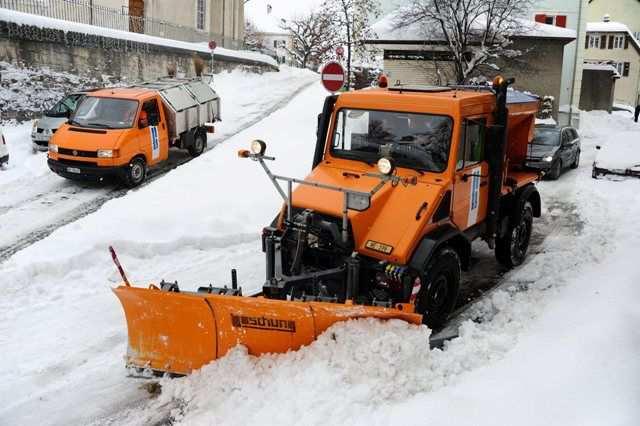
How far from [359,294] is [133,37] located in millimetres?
20491

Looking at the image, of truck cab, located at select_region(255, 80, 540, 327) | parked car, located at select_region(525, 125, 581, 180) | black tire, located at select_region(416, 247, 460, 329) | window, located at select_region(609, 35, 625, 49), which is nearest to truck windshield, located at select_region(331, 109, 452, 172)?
truck cab, located at select_region(255, 80, 540, 327)

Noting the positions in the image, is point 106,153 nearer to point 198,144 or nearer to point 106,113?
point 106,113

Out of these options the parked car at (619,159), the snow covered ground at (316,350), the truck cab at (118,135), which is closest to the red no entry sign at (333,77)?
the snow covered ground at (316,350)

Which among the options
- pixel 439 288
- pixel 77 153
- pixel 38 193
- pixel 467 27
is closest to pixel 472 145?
pixel 439 288

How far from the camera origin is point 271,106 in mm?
24734

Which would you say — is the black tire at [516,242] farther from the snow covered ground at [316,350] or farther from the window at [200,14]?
the window at [200,14]

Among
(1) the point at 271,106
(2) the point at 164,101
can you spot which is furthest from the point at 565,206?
(1) the point at 271,106

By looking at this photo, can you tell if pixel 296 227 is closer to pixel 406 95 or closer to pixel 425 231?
pixel 425 231

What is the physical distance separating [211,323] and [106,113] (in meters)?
9.22

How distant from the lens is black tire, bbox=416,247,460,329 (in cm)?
637

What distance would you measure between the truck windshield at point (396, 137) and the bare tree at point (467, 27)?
56.6ft

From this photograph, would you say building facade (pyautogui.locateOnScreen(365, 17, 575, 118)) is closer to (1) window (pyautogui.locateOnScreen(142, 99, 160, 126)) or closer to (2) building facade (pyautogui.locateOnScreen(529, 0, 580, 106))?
(2) building facade (pyautogui.locateOnScreen(529, 0, 580, 106))

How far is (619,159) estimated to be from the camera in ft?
51.8

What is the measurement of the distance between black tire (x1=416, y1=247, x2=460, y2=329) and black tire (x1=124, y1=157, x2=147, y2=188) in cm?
829
